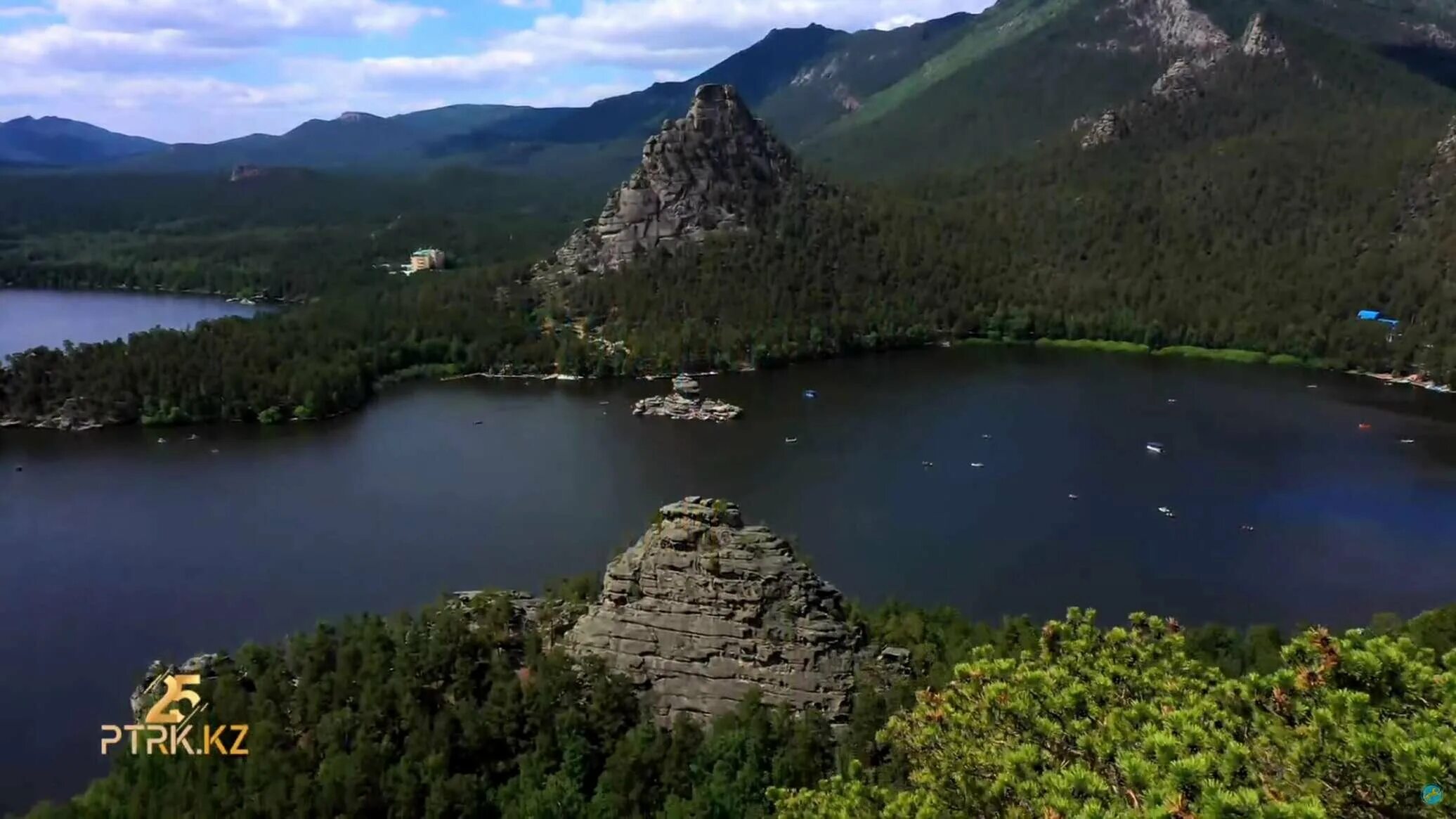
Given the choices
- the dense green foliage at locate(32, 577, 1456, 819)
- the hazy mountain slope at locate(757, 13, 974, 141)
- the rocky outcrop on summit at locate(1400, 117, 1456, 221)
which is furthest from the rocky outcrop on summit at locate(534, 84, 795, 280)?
the hazy mountain slope at locate(757, 13, 974, 141)

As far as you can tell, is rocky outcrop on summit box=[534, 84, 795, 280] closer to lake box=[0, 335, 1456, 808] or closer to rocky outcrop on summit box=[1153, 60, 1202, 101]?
lake box=[0, 335, 1456, 808]

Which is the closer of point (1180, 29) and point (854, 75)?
point (1180, 29)

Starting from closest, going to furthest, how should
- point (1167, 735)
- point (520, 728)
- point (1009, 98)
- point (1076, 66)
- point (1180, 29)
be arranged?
point (1167, 735) < point (520, 728) < point (1180, 29) < point (1009, 98) < point (1076, 66)

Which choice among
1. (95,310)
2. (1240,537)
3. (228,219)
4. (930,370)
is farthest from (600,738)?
(228,219)

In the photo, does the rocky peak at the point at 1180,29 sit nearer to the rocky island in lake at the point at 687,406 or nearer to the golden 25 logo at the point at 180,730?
the rocky island in lake at the point at 687,406

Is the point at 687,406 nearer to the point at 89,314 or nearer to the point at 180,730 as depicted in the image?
the point at 180,730

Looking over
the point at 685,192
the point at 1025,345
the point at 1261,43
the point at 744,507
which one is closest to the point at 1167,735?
the point at 744,507
